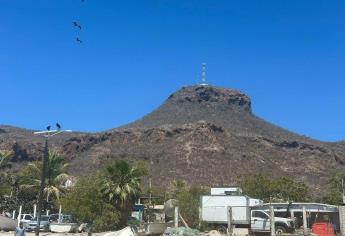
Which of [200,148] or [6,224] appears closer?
[6,224]

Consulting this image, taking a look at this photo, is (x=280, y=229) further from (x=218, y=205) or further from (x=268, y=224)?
Answer: (x=218, y=205)

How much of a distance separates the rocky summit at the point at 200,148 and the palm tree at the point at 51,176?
51.8 m

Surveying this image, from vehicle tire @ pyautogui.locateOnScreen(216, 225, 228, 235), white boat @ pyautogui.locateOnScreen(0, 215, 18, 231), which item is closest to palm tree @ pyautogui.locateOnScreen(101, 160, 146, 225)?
white boat @ pyautogui.locateOnScreen(0, 215, 18, 231)

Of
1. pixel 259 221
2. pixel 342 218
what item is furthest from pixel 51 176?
pixel 342 218

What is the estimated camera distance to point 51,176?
6019cm

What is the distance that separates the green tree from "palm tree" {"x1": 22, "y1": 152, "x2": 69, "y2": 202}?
12.7 m

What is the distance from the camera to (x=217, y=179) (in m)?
112

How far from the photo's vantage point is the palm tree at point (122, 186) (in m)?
43.2

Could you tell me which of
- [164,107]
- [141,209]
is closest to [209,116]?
[164,107]

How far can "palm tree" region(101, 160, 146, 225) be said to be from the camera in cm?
4316

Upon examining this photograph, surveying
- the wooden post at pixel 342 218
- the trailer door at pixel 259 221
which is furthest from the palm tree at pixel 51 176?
the wooden post at pixel 342 218

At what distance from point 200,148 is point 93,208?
88.9 meters

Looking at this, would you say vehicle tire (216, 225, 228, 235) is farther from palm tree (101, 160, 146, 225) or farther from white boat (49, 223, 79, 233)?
white boat (49, 223, 79, 233)

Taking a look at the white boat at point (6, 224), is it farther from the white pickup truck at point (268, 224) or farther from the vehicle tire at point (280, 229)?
the vehicle tire at point (280, 229)
